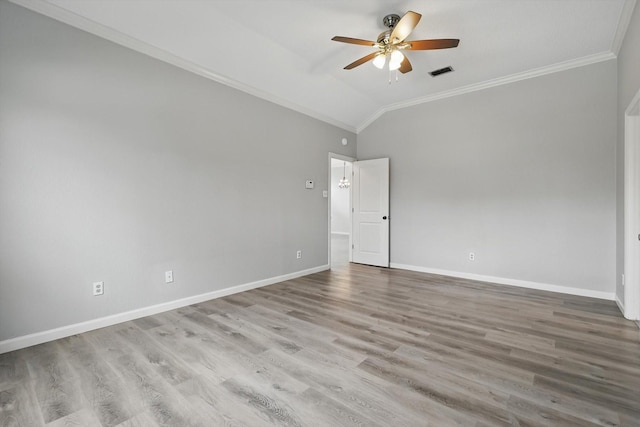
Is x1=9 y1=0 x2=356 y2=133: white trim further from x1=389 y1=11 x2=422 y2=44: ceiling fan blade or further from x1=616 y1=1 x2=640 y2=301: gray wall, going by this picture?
x1=616 y1=1 x2=640 y2=301: gray wall

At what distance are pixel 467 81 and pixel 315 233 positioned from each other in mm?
3477

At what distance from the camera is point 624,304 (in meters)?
3.11

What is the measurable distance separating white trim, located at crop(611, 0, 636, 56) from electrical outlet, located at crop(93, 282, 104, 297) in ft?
18.8

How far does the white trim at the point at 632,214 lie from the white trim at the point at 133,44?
4220mm

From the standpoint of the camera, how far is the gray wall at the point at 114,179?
94.5 inches

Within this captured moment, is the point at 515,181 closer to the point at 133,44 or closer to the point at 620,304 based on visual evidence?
the point at 620,304

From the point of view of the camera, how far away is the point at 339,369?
2.10 meters

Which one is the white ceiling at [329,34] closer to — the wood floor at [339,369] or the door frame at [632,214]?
the door frame at [632,214]

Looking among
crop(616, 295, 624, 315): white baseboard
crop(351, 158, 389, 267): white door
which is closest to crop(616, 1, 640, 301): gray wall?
crop(616, 295, 624, 315): white baseboard

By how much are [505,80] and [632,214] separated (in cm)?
244

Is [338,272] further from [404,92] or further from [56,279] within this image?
[56,279]

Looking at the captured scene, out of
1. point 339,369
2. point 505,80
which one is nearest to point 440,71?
point 505,80

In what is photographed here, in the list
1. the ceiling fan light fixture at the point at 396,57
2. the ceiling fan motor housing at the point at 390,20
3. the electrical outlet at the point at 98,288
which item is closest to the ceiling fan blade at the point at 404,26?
the ceiling fan light fixture at the point at 396,57

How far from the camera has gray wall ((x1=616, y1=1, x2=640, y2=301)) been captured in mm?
2707
